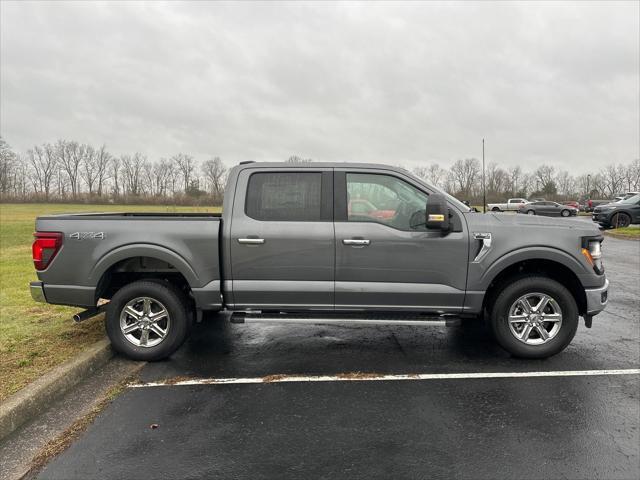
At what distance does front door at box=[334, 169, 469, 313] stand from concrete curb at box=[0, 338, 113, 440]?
7.99 feet

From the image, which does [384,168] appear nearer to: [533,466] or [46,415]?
[533,466]

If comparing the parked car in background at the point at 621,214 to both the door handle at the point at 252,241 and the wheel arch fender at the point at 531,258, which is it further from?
the door handle at the point at 252,241

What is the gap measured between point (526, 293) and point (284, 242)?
2453 mm

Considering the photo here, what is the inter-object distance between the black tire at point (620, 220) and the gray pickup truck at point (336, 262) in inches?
822

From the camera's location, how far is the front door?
13.9 feet

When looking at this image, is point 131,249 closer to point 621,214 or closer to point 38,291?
point 38,291

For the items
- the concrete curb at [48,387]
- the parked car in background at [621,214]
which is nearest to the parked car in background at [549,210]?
the parked car in background at [621,214]

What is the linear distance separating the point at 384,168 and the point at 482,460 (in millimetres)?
2765

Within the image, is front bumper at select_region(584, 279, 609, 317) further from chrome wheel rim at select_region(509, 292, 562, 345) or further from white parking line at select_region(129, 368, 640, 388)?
white parking line at select_region(129, 368, 640, 388)

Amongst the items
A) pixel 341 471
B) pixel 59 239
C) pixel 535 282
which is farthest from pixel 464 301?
pixel 59 239

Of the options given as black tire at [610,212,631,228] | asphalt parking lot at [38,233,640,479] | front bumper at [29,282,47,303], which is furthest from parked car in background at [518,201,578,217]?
front bumper at [29,282,47,303]

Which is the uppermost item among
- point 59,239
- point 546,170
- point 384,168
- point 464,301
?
point 546,170

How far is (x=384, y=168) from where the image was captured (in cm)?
446

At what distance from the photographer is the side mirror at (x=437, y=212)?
13.0 feet
